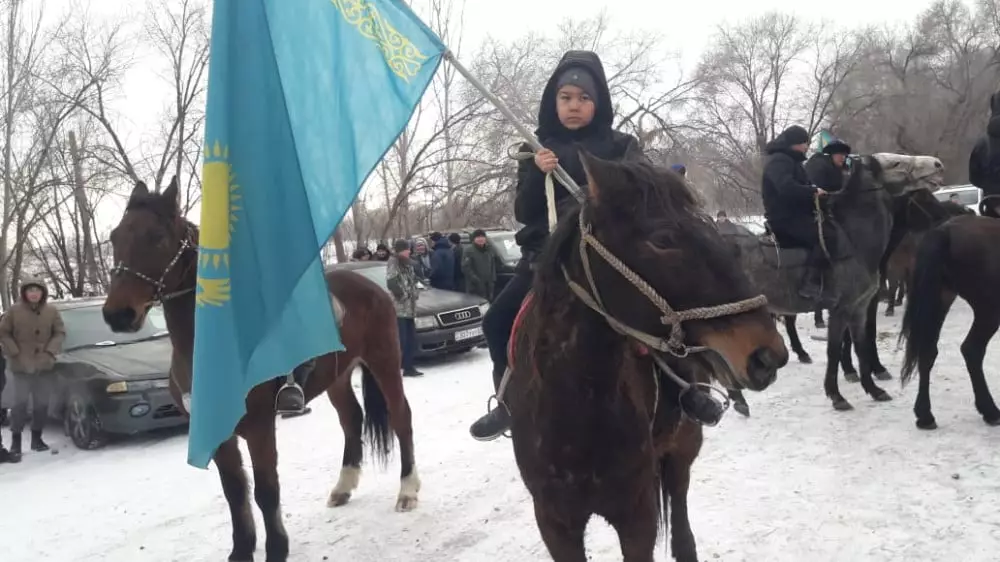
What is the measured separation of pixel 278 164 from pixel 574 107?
1.37 m

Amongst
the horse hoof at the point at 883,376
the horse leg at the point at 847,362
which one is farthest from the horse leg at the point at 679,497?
the horse hoof at the point at 883,376

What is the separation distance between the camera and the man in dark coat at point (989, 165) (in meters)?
6.02

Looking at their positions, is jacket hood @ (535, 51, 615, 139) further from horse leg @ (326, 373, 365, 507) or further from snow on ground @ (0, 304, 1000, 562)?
horse leg @ (326, 373, 365, 507)

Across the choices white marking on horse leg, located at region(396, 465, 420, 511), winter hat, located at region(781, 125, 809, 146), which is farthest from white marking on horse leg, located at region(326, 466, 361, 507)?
winter hat, located at region(781, 125, 809, 146)

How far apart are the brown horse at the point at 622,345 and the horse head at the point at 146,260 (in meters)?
2.51

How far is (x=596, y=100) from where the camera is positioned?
3.26m

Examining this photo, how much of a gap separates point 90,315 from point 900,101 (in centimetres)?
3920

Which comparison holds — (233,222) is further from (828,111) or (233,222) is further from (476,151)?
(828,111)

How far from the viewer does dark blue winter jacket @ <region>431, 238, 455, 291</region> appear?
1379 centimetres

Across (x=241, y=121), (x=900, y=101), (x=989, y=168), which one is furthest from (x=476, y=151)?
(x=900, y=101)

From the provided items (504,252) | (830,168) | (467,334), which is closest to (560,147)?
(830,168)

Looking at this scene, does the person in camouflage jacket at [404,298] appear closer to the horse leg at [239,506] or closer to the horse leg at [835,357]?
the horse leg at [835,357]

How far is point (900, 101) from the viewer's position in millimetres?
36125

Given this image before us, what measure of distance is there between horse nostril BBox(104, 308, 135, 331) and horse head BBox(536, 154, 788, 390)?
3060 mm
